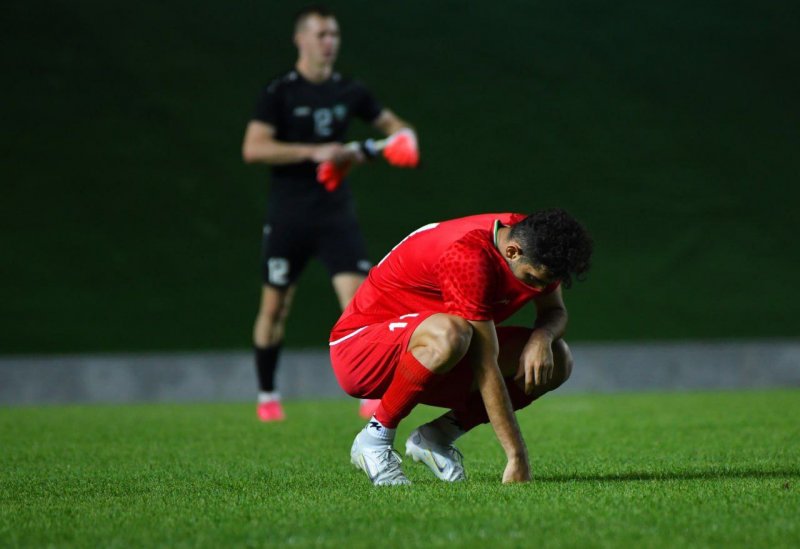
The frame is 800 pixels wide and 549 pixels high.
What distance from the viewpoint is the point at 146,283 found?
9133 mm

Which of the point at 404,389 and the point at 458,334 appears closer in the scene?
the point at 458,334

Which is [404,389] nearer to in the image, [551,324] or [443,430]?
[443,430]

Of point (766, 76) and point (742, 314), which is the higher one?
point (766, 76)

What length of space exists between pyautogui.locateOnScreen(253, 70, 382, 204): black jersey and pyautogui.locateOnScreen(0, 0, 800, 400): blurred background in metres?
2.96

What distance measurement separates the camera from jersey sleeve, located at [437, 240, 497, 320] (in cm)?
317

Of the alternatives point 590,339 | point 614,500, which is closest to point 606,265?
point 590,339

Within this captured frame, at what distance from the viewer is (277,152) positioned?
5.98 meters

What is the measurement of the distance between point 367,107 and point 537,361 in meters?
3.14

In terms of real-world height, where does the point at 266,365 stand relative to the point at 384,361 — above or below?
below

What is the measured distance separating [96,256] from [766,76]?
A: 5.76 metres

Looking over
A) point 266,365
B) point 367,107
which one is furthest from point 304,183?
point 266,365

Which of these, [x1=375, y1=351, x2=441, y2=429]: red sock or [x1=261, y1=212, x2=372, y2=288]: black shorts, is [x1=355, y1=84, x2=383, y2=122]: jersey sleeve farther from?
[x1=375, y1=351, x2=441, y2=429]: red sock

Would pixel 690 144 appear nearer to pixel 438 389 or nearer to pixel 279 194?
pixel 279 194

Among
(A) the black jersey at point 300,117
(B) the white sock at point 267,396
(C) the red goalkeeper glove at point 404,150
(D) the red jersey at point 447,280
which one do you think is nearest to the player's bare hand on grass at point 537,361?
(D) the red jersey at point 447,280
